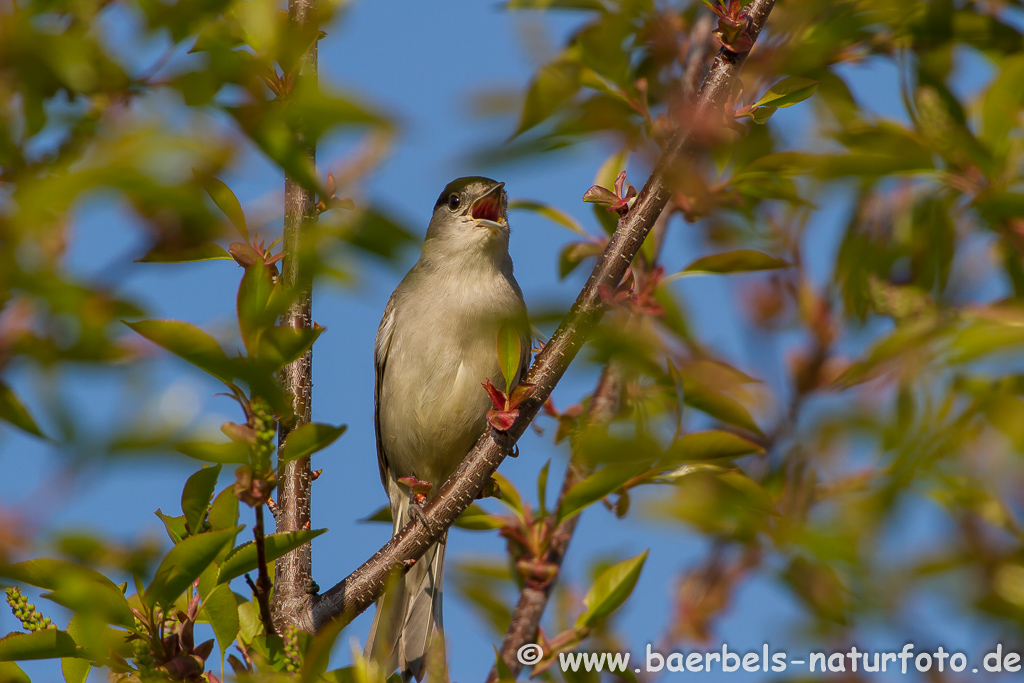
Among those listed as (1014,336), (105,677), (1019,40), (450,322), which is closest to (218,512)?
(105,677)

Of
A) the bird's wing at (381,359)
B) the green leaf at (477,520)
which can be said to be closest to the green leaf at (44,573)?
the green leaf at (477,520)

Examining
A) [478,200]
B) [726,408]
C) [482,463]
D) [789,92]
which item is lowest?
[726,408]

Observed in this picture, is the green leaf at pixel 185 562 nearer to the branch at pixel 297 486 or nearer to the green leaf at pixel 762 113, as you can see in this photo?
the branch at pixel 297 486

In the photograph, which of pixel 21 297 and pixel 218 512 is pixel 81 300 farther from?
pixel 218 512

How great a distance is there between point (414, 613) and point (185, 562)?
363 cm

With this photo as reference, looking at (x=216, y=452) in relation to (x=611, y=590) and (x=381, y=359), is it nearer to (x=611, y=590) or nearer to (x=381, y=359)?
(x=611, y=590)

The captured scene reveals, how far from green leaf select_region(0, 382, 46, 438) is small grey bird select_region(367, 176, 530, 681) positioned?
4209 millimetres

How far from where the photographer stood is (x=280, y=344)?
162 cm

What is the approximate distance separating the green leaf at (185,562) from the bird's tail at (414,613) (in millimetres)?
1997

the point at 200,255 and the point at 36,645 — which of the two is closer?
the point at 36,645

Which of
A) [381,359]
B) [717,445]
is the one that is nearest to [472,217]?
[381,359]

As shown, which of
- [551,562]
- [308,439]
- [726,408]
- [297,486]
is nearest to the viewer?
[726,408]

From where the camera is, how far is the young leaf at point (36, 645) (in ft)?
7.67

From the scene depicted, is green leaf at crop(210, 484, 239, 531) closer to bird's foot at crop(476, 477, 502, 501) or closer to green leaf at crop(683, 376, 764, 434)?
green leaf at crop(683, 376, 764, 434)
